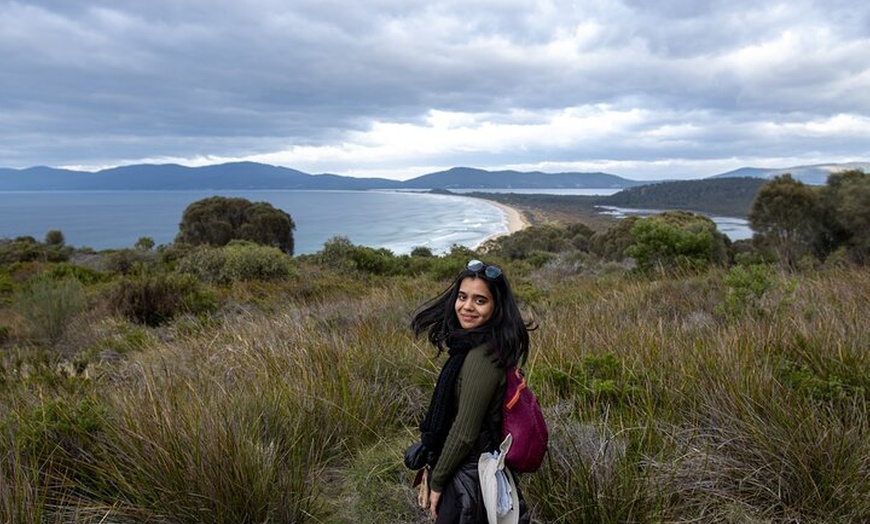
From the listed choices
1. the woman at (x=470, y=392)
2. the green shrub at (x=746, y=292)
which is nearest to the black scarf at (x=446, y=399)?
the woman at (x=470, y=392)

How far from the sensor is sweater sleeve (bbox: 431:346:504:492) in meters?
2.05

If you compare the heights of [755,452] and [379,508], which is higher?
[755,452]

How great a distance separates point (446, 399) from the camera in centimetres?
220

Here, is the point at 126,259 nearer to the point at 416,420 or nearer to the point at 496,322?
the point at 416,420

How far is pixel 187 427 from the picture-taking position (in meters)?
2.83

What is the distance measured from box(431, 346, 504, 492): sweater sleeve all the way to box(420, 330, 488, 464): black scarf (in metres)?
0.08

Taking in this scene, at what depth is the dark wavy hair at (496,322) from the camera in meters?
2.15

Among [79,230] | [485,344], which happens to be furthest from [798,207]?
[79,230]

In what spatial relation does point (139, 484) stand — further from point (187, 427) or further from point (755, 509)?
point (755, 509)

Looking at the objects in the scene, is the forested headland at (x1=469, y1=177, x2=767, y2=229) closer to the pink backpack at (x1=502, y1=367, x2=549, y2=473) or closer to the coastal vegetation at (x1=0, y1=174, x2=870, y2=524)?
the coastal vegetation at (x1=0, y1=174, x2=870, y2=524)

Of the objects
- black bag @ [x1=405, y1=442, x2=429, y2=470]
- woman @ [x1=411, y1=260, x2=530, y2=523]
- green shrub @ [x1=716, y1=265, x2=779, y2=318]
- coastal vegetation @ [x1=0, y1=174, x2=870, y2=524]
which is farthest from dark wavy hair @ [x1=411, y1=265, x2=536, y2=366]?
green shrub @ [x1=716, y1=265, x2=779, y2=318]

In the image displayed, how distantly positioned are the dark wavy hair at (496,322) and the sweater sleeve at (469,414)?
0.26 feet

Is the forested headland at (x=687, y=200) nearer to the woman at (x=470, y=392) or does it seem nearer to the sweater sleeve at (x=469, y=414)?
the woman at (x=470, y=392)

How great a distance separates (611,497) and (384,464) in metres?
1.29
